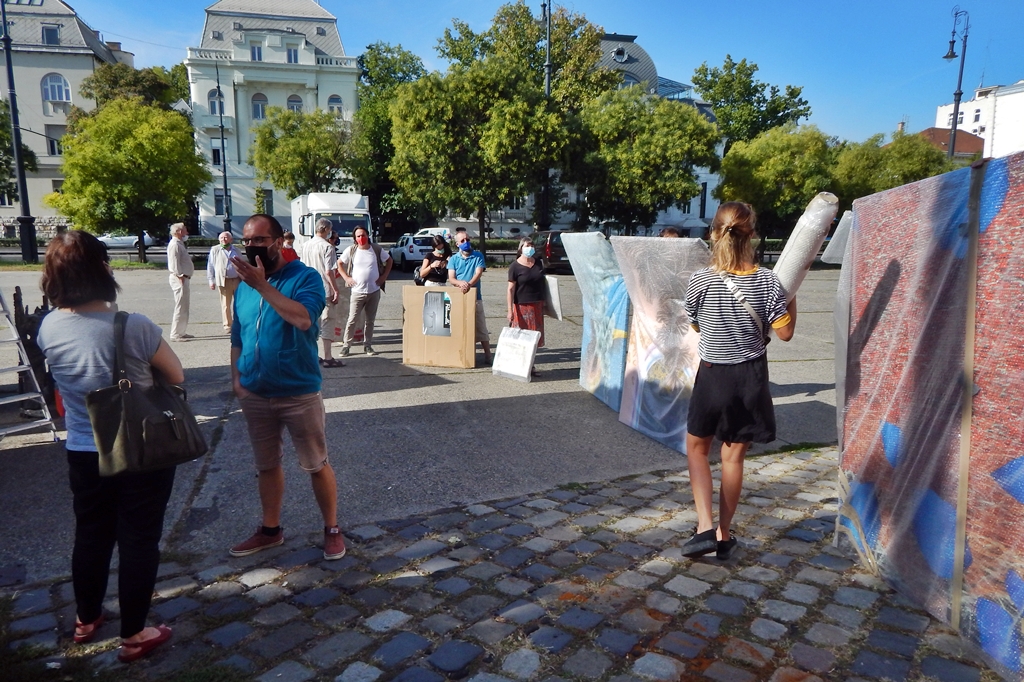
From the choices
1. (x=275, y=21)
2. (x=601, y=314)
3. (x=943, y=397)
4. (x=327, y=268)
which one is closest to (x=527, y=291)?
(x=601, y=314)

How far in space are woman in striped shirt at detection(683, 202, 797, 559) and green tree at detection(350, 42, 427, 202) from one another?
27521 mm

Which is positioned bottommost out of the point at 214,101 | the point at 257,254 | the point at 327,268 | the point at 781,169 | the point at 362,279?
the point at 362,279

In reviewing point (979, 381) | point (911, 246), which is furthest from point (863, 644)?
point (911, 246)

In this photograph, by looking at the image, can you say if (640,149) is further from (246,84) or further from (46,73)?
(46,73)

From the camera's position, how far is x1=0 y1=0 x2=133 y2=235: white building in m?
48.6

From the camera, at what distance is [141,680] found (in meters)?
2.68

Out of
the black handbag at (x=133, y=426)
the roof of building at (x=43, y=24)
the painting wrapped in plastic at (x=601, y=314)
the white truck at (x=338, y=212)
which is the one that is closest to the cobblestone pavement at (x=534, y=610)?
the black handbag at (x=133, y=426)

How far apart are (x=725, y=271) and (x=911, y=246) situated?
2.68 feet

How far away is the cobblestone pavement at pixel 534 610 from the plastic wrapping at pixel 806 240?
1.44m

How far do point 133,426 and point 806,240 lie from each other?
3303 millimetres

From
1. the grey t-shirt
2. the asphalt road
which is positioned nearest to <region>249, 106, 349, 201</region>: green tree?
the asphalt road

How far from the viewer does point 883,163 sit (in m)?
33.7

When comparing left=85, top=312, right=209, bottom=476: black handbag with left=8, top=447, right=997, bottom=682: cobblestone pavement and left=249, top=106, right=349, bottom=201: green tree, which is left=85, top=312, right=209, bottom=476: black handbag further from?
left=249, top=106, right=349, bottom=201: green tree

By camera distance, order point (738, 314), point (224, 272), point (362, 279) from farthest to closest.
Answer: point (224, 272) < point (362, 279) < point (738, 314)
